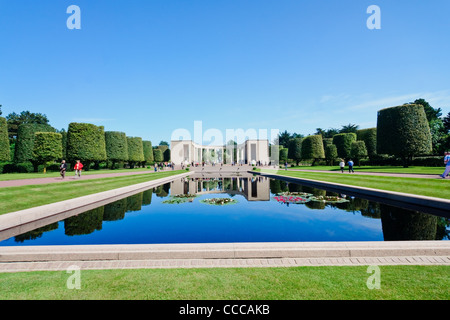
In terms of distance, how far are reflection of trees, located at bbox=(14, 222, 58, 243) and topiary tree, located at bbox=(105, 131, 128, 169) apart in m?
44.6

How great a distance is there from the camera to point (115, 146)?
49.9m

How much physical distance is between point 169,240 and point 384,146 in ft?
136

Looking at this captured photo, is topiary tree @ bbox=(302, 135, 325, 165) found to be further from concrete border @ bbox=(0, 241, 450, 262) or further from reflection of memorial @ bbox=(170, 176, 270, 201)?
concrete border @ bbox=(0, 241, 450, 262)

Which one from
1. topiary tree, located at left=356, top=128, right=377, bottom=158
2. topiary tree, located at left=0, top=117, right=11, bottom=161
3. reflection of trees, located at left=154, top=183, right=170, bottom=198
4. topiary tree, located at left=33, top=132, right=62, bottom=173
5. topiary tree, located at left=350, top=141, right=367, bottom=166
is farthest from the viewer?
topiary tree, located at left=356, top=128, right=377, bottom=158

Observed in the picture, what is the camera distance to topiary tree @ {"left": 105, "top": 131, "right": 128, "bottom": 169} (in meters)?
49.3

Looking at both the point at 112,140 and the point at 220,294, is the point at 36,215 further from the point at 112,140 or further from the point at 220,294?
the point at 112,140

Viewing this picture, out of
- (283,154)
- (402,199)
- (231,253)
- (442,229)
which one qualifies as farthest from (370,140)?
(231,253)

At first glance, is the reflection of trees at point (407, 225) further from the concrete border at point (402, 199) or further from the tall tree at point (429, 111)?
the tall tree at point (429, 111)

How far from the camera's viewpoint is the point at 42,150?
3575cm

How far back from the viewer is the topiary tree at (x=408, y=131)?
35.3 meters

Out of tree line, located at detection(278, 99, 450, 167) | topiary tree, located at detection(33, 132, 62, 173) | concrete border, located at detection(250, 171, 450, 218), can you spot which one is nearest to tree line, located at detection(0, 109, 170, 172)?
topiary tree, located at detection(33, 132, 62, 173)

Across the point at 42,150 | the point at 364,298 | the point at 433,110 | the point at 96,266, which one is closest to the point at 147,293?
the point at 96,266

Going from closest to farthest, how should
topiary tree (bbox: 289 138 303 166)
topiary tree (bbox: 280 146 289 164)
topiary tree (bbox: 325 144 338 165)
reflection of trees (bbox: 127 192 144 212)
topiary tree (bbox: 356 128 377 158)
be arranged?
reflection of trees (bbox: 127 192 144 212), topiary tree (bbox: 356 128 377 158), topiary tree (bbox: 325 144 338 165), topiary tree (bbox: 289 138 303 166), topiary tree (bbox: 280 146 289 164)

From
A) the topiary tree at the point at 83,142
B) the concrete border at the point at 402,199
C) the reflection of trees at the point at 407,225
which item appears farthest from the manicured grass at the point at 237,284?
the topiary tree at the point at 83,142
